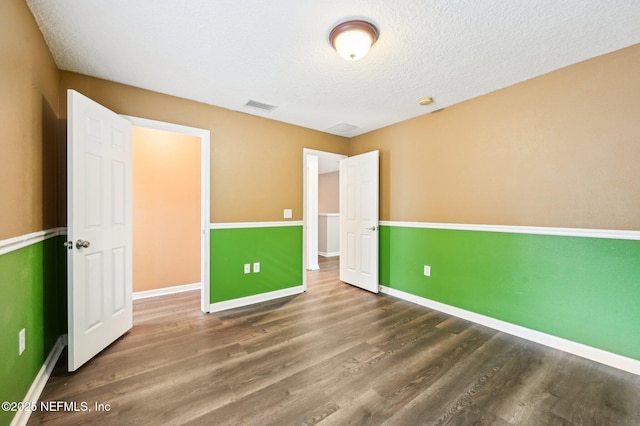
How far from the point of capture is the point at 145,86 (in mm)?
2525

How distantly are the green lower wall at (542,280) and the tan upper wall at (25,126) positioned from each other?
3.49 m

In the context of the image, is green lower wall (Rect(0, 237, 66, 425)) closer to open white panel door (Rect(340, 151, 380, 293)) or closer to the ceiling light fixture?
the ceiling light fixture

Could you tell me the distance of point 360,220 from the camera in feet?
12.6

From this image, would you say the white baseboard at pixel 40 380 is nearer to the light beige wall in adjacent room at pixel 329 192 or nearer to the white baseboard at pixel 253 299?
the white baseboard at pixel 253 299

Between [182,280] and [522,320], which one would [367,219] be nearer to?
[522,320]

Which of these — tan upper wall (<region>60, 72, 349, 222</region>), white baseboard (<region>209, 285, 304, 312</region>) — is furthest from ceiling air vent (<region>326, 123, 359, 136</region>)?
white baseboard (<region>209, 285, 304, 312</region>)

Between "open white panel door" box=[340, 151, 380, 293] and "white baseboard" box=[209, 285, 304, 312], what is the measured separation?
0.89m

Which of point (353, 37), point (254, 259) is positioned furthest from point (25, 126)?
point (254, 259)

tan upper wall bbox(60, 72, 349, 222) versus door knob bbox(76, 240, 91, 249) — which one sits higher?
tan upper wall bbox(60, 72, 349, 222)

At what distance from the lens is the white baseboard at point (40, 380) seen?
136 centimetres

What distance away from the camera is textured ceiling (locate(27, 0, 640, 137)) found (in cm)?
156

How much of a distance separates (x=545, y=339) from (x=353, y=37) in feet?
9.66

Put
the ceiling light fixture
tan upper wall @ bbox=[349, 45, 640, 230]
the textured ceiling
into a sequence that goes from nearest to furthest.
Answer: the textured ceiling → the ceiling light fixture → tan upper wall @ bbox=[349, 45, 640, 230]

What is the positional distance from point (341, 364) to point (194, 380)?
1047 millimetres
